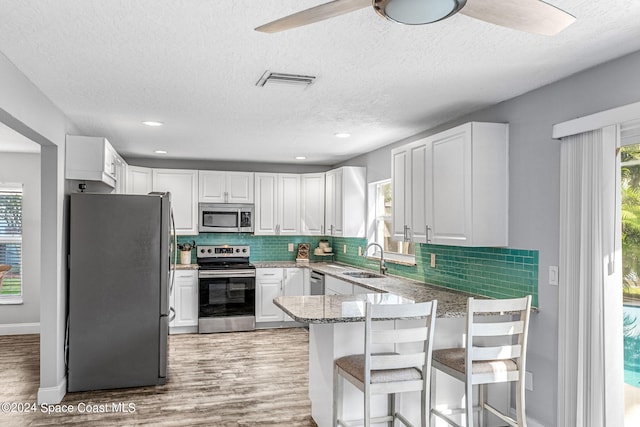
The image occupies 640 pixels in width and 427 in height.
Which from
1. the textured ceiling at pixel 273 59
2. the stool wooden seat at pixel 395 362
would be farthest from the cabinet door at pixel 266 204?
the stool wooden seat at pixel 395 362

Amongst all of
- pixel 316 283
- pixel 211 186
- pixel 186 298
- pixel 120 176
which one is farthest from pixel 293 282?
pixel 120 176

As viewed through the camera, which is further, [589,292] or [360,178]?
[360,178]

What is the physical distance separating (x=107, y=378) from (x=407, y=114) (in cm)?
337

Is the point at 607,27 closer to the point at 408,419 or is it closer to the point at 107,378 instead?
the point at 408,419

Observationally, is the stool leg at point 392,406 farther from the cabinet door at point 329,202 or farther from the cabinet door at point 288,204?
the cabinet door at point 288,204

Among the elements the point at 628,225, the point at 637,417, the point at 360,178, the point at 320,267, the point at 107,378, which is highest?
the point at 360,178

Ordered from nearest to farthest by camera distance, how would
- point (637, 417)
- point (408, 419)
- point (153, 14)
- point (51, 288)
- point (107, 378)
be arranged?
point (153, 14)
point (637, 417)
point (408, 419)
point (51, 288)
point (107, 378)

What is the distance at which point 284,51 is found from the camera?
259cm

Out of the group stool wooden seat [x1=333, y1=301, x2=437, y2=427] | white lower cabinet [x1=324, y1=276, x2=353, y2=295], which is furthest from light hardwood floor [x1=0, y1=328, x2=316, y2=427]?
stool wooden seat [x1=333, y1=301, x2=437, y2=427]

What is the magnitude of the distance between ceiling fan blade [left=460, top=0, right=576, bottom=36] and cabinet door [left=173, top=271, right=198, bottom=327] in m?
5.36

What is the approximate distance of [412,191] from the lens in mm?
4125

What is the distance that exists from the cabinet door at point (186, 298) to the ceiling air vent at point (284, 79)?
147 inches

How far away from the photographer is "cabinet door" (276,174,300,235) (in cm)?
692

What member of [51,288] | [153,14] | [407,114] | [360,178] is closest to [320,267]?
[360,178]
